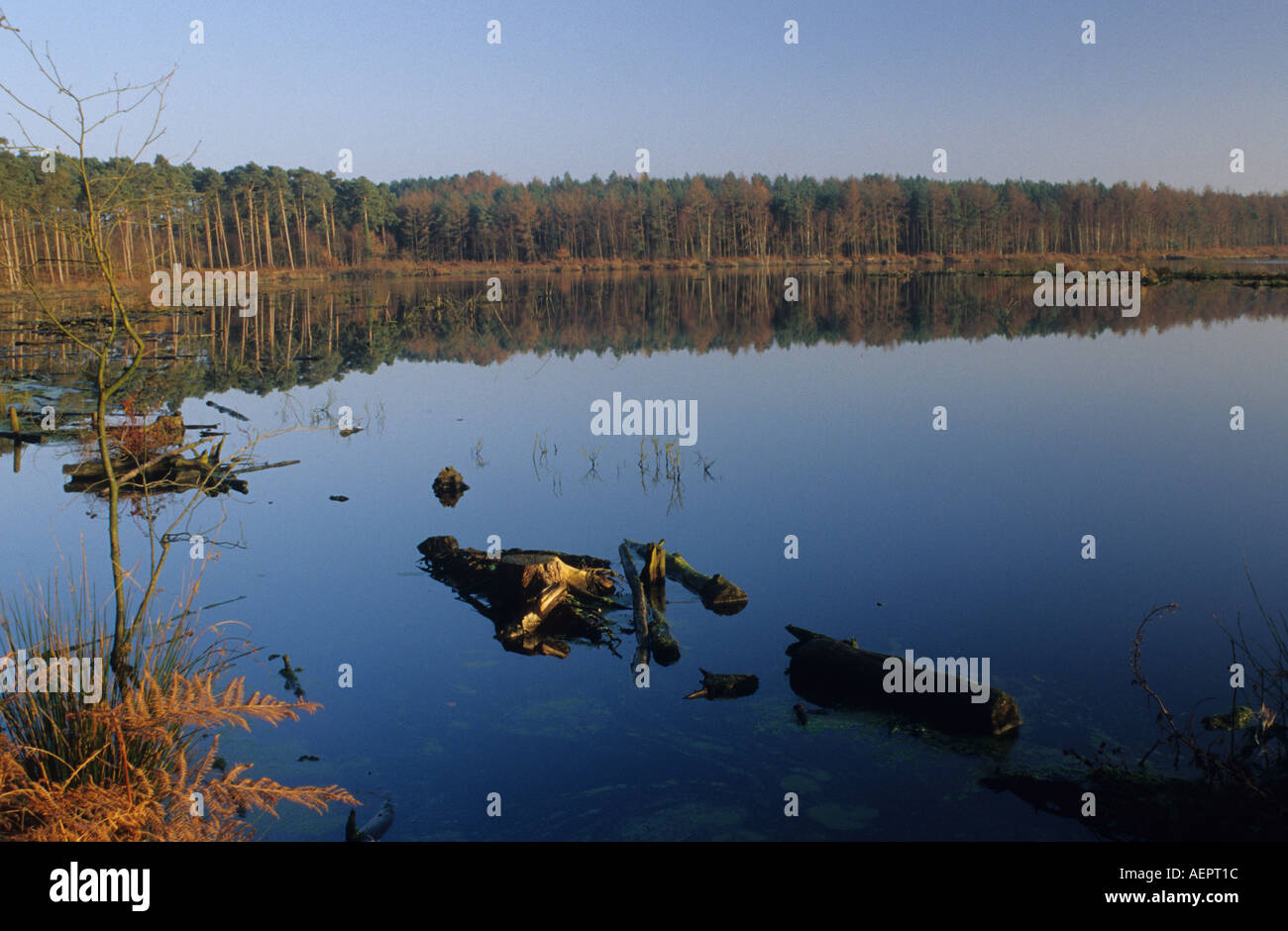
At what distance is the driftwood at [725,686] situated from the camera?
825 cm

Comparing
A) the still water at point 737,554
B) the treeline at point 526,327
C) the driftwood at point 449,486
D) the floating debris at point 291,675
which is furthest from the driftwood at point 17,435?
the floating debris at point 291,675

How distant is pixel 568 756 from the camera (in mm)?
7367

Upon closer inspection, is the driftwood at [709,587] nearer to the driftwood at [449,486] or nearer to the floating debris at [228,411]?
the driftwood at [449,486]

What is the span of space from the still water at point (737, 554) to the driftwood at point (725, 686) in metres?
0.14

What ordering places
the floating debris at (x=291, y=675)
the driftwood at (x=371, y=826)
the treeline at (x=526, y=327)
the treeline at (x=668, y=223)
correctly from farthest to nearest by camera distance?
1. the treeline at (x=668, y=223)
2. the treeline at (x=526, y=327)
3. the floating debris at (x=291, y=675)
4. the driftwood at (x=371, y=826)

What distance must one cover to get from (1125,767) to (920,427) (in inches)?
544

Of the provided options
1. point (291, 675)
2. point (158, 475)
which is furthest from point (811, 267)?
point (291, 675)

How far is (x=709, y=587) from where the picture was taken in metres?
10.5

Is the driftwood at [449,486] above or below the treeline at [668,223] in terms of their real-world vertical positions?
below

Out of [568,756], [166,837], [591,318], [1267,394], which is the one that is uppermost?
[591,318]

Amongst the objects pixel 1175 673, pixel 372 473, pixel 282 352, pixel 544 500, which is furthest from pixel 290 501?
pixel 282 352

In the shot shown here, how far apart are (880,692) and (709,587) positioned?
2927 millimetres

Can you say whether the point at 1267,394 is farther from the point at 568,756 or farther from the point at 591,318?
the point at 591,318

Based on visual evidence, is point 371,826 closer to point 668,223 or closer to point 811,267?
point 811,267
